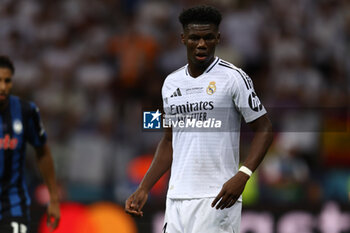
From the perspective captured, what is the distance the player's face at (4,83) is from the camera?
5922 mm

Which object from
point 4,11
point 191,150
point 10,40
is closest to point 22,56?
point 10,40

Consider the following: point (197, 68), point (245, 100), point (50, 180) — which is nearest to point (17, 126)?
point (50, 180)

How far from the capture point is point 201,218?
4496 mm

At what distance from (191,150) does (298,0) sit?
27.5 ft

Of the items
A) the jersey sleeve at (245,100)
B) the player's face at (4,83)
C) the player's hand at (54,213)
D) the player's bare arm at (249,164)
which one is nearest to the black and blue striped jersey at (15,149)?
the player's face at (4,83)

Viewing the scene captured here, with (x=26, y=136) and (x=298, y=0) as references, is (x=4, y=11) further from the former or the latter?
(x=26, y=136)

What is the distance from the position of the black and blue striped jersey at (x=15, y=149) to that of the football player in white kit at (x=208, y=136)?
1521 millimetres

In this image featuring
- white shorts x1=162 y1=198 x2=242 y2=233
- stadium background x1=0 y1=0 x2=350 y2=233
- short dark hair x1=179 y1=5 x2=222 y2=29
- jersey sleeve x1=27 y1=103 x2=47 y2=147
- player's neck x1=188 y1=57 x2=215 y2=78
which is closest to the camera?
white shorts x1=162 y1=198 x2=242 y2=233

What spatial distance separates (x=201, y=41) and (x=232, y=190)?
39.9 inches

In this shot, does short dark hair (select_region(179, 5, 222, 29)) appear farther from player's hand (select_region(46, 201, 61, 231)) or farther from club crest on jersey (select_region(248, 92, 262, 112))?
player's hand (select_region(46, 201, 61, 231))

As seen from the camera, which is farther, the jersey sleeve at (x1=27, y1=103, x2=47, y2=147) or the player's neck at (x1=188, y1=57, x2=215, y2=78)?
the jersey sleeve at (x1=27, y1=103, x2=47, y2=147)

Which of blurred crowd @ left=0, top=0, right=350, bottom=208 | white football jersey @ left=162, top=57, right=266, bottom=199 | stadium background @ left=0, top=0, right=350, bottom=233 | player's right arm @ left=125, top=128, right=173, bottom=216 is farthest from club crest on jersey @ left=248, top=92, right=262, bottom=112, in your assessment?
blurred crowd @ left=0, top=0, right=350, bottom=208

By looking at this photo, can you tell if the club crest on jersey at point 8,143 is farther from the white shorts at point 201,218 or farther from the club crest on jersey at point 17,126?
the white shorts at point 201,218

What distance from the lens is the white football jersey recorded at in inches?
179
